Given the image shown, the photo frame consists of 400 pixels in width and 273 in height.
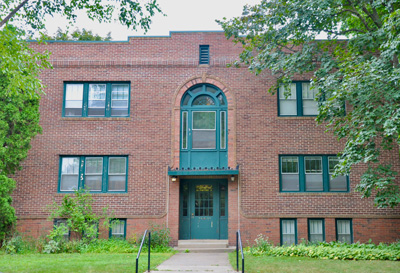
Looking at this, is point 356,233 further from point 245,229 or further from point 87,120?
point 87,120

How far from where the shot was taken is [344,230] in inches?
643

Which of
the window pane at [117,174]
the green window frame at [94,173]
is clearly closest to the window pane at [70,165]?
the green window frame at [94,173]

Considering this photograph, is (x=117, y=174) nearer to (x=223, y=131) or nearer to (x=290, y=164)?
(x=223, y=131)

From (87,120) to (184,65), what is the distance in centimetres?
461

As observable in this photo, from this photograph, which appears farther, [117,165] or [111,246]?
[117,165]

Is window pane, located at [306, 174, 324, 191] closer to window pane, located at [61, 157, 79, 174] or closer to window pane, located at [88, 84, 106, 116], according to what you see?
window pane, located at [88, 84, 106, 116]

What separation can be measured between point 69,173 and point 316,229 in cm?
1016

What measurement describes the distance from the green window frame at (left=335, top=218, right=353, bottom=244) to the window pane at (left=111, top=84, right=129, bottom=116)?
9.67 m

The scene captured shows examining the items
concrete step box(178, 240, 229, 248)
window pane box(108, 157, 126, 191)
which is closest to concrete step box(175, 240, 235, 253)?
concrete step box(178, 240, 229, 248)

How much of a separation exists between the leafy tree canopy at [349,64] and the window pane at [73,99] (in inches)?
260

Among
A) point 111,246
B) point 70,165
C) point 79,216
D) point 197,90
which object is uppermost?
point 197,90

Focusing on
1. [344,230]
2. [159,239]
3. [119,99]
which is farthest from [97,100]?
[344,230]

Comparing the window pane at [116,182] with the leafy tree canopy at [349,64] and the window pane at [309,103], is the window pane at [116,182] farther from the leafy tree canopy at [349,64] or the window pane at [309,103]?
the window pane at [309,103]

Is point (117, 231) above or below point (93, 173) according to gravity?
below
